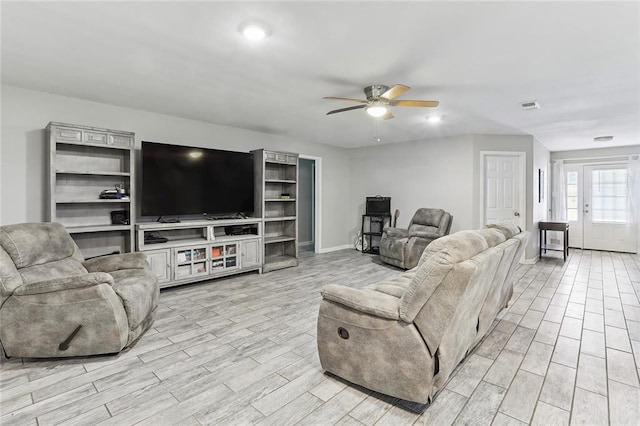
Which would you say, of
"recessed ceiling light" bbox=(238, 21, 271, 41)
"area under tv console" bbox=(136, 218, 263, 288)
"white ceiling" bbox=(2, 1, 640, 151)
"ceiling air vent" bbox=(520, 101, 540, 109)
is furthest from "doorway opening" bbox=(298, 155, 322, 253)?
"recessed ceiling light" bbox=(238, 21, 271, 41)

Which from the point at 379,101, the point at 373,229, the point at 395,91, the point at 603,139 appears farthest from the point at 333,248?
the point at 603,139

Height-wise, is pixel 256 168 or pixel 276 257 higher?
pixel 256 168

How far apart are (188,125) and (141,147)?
2.94 feet

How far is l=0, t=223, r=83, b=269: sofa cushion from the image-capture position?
2.53 meters

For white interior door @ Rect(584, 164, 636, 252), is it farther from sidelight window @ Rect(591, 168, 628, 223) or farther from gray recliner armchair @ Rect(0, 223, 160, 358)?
gray recliner armchair @ Rect(0, 223, 160, 358)

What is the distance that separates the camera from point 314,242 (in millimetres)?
7340

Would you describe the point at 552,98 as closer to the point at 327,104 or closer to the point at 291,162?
the point at 327,104

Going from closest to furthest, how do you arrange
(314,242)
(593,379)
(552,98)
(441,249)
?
1. (441,249)
2. (593,379)
3. (552,98)
4. (314,242)

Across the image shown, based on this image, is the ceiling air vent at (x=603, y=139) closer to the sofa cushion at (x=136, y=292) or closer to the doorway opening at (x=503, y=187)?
the doorway opening at (x=503, y=187)

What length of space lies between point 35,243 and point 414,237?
483 centimetres

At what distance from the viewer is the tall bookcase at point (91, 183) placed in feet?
11.5

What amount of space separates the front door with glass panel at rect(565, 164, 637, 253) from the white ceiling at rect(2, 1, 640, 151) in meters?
3.52

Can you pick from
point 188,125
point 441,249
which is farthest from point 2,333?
point 188,125

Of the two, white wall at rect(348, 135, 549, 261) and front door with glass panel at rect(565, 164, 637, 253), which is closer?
white wall at rect(348, 135, 549, 261)
